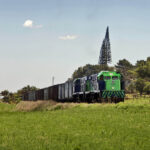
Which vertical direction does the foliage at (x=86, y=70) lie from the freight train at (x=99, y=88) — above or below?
above

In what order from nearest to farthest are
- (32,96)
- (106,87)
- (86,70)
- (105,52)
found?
1. (106,87)
2. (32,96)
3. (105,52)
4. (86,70)

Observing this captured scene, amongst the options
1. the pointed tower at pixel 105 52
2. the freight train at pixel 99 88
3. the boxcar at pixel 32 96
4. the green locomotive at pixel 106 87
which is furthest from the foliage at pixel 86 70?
the green locomotive at pixel 106 87

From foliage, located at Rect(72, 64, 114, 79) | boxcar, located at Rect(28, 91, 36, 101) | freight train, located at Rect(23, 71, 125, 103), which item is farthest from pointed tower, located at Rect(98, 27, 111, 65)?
freight train, located at Rect(23, 71, 125, 103)

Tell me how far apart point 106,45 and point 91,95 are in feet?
389

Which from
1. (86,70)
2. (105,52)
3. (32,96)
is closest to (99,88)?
(32,96)

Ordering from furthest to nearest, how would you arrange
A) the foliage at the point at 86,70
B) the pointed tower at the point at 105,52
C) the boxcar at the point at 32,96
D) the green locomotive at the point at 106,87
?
the foliage at the point at 86,70 → the pointed tower at the point at 105,52 → the boxcar at the point at 32,96 → the green locomotive at the point at 106,87

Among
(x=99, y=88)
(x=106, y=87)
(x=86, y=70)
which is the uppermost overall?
(x=86, y=70)

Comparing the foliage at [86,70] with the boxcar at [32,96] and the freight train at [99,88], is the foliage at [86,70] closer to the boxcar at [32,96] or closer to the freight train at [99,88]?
the boxcar at [32,96]

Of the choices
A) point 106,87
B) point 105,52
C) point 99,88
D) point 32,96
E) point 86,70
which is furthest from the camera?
point 86,70

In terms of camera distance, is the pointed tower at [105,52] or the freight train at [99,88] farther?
the pointed tower at [105,52]

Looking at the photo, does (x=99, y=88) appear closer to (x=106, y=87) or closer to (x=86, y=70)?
(x=106, y=87)

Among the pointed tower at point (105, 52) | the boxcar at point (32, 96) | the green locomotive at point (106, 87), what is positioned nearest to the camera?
the green locomotive at point (106, 87)

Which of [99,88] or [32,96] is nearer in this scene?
[99,88]

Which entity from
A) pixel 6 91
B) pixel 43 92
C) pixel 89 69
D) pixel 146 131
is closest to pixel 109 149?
pixel 146 131
